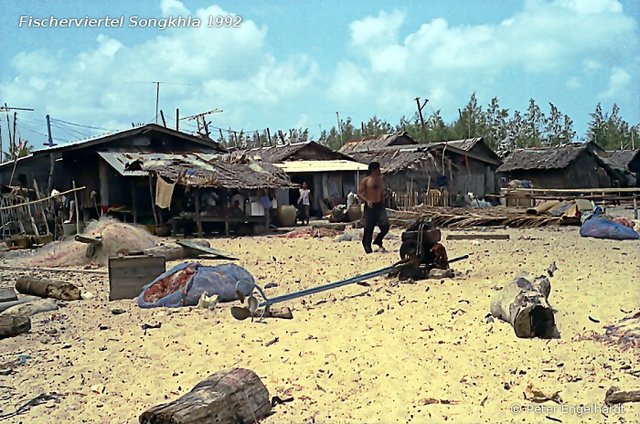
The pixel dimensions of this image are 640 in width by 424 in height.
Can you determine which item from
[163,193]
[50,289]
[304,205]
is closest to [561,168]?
[304,205]

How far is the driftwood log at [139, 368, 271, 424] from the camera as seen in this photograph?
405 centimetres

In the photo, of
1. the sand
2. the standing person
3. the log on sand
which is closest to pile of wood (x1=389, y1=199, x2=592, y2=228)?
the log on sand

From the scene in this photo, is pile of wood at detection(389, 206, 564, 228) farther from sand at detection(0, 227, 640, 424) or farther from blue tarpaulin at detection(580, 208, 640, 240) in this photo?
sand at detection(0, 227, 640, 424)

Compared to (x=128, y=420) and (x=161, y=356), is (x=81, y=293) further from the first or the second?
(x=128, y=420)

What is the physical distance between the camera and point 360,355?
570cm

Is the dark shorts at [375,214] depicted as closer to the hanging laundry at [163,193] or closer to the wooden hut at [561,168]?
the hanging laundry at [163,193]

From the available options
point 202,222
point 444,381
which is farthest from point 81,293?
point 202,222

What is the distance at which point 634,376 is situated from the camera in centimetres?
473

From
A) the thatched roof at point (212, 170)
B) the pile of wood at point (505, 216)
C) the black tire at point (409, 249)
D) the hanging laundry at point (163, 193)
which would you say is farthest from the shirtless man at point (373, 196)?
the hanging laundry at point (163, 193)

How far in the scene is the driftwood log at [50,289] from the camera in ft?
29.7

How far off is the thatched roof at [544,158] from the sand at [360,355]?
27518mm

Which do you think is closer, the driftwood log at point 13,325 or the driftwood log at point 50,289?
the driftwood log at point 13,325

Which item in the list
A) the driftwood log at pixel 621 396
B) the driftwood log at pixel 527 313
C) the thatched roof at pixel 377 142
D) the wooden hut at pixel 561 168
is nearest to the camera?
the driftwood log at pixel 621 396

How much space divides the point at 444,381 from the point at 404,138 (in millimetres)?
33736
